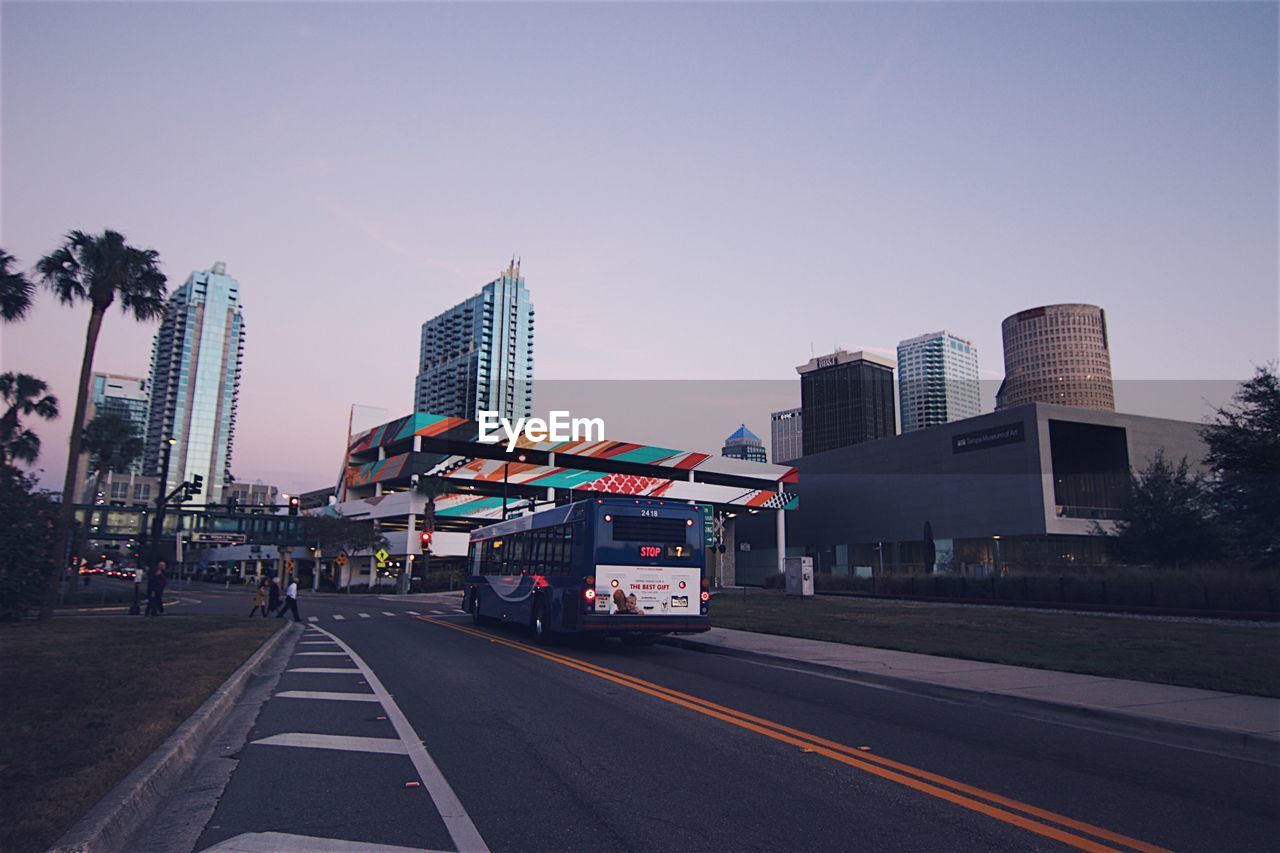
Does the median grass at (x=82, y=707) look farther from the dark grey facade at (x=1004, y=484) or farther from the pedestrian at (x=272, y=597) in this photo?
the dark grey facade at (x=1004, y=484)

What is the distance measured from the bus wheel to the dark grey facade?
173 feet

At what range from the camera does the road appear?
5684mm

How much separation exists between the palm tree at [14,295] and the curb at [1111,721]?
103 feet

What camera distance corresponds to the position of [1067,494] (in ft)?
253

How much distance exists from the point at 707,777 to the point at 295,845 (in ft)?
11.1

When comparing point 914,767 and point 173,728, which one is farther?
point 173,728

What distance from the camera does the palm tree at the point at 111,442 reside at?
63.4 metres

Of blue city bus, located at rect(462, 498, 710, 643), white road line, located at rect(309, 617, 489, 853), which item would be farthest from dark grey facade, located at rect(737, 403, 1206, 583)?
white road line, located at rect(309, 617, 489, 853)

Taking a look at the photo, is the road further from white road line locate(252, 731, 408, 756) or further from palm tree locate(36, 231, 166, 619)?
palm tree locate(36, 231, 166, 619)

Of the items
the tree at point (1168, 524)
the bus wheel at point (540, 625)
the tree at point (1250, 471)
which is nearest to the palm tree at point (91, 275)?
the bus wheel at point (540, 625)

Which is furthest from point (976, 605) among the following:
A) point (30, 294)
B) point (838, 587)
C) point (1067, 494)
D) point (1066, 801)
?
point (1067, 494)

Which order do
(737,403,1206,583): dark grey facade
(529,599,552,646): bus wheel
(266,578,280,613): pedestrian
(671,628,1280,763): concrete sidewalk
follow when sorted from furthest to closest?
(737,403,1206,583): dark grey facade < (266,578,280,613): pedestrian < (529,599,552,646): bus wheel < (671,628,1280,763): concrete sidewalk

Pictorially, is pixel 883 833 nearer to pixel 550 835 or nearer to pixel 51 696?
pixel 550 835

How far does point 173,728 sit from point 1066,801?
846 cm
